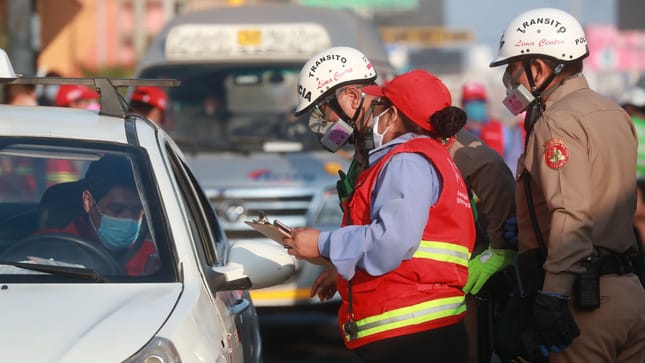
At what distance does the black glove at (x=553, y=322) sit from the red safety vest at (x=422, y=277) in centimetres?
27

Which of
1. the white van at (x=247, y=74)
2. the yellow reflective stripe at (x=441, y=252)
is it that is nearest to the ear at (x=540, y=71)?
the yellow reflective stripe at (x=441, y=252)

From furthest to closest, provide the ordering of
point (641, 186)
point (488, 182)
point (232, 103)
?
point (232, 103) < point (641, 186) < point (488, 182)

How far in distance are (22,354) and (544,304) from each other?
5.90 feet

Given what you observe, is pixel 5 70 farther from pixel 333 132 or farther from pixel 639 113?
pixel 639 113

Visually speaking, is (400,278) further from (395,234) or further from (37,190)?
(37,190)

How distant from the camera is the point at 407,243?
14.1 ft

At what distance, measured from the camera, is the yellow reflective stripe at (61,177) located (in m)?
4.99

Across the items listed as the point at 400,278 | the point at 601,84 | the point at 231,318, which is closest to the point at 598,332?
the point at 400,278

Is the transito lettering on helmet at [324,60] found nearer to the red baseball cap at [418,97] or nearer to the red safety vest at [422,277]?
the red baseball cap at [418,97]

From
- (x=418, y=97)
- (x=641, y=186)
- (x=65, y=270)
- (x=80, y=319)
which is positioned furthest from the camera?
(x=641, y=186)

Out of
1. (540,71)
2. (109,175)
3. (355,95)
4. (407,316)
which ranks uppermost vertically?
(540,71)

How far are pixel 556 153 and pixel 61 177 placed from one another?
1.79 meters

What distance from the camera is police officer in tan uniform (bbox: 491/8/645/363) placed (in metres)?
4.65

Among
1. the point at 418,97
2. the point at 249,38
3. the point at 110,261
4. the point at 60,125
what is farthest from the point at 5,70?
the point at 249,38
